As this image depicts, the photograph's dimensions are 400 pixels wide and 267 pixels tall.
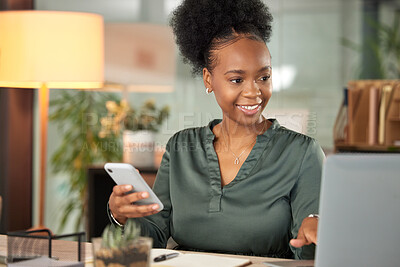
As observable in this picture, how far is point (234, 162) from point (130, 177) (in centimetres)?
44

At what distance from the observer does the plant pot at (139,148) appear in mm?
3773

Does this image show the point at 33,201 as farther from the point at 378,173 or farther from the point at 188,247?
the point at 378,173

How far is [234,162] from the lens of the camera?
187cm

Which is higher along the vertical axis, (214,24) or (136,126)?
(214,24)

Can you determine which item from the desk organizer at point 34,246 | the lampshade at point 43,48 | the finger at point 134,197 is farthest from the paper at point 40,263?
the lampshade at point 43,48

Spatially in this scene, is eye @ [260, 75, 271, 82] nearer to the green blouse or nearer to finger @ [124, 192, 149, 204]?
the green blouse

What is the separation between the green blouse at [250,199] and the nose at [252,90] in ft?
0.41

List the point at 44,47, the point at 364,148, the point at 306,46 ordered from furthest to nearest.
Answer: the point at 306,46 < the point at 364,148 < the point at 44,47

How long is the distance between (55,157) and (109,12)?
1077 mm

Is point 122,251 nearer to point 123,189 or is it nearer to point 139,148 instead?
point 123,189

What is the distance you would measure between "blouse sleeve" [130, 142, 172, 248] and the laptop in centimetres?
82

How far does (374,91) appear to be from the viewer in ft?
10.6

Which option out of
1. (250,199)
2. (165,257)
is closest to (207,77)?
(250,199)

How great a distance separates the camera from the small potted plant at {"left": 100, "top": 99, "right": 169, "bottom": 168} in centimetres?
379
